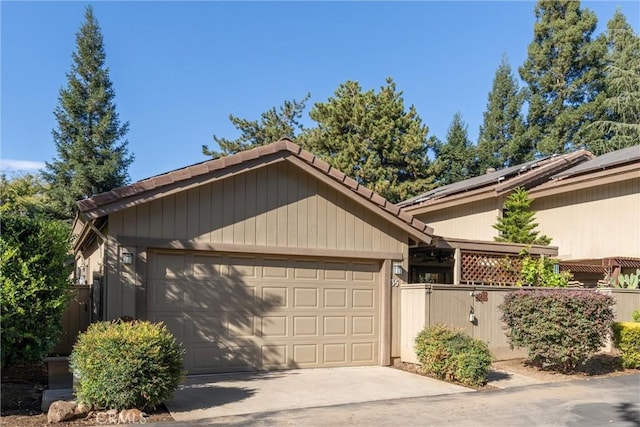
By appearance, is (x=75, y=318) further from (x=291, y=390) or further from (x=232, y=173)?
(x=291, y=390)

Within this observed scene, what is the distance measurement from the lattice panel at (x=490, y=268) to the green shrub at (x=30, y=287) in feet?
29.1

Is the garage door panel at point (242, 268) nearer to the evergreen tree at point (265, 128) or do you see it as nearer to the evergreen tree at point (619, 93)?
the evergreen tree at point (619, 93)

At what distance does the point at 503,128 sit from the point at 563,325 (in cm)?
2795

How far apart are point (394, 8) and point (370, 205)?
240 inches

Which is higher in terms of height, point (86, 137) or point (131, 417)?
point (86, 137)

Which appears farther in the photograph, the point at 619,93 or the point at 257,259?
the point at 619,93

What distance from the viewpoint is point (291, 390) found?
866cm

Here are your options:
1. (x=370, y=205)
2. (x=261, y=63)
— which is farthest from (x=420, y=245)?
(x=261, y=63)

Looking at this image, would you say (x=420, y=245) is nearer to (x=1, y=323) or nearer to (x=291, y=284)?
(x=291, y=284)

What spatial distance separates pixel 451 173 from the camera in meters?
35.1

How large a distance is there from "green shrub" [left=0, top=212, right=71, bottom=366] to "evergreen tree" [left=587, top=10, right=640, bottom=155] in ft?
93.8

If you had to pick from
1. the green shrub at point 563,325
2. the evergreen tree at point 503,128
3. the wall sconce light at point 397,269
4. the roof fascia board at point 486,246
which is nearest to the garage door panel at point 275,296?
the wall sconce light at point 397,269

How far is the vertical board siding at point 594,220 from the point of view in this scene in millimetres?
15312

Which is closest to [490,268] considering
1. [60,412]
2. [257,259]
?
[257,259]
